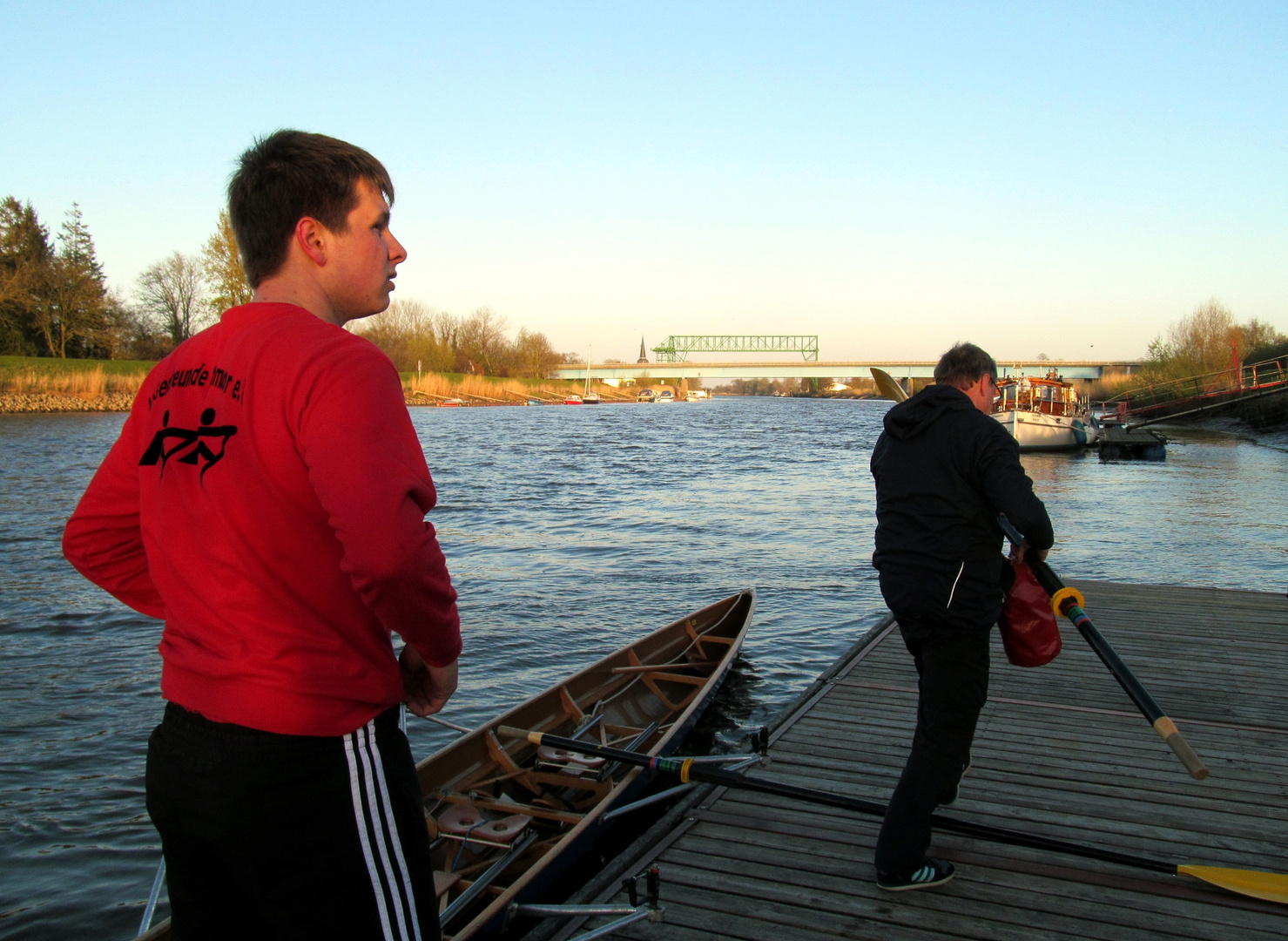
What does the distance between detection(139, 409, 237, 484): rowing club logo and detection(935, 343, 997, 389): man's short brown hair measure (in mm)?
2836

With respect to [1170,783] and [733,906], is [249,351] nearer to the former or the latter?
[733,906]

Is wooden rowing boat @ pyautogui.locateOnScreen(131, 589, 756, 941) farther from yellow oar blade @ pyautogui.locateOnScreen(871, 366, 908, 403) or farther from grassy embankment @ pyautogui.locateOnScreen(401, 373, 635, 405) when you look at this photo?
grassy embankment @ pyautogui.locateOnScreen(401, 373, 635, 405)

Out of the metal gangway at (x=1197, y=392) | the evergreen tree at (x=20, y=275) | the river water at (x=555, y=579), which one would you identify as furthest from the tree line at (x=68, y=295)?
the metal gangway at (x=1197, y=392)

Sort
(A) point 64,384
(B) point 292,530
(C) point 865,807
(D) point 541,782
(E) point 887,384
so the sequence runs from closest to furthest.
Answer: (B) point 292,530, (C) point 865,807, (D) point 541,782, (E) point 887,384, (A) point 64,384

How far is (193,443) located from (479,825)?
145 inches

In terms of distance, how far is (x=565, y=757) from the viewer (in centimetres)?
577

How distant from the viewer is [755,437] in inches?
2158

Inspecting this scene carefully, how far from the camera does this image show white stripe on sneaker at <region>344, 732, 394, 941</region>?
1619mm

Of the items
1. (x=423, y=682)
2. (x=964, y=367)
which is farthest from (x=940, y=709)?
(x=423, y=682)

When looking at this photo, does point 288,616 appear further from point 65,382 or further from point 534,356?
point 534,356

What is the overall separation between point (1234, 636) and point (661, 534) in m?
12.1

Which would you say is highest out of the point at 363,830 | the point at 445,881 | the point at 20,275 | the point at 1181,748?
the point at 20,275

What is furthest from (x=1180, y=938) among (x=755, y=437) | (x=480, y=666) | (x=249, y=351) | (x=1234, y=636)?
(x=755, y=437)

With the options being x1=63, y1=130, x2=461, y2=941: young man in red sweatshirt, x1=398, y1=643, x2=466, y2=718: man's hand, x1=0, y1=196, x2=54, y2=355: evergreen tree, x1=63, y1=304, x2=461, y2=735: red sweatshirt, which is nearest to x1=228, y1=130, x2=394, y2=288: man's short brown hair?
x1=63, y1=130, x2=461, y2=941: young man in red sweatshirt
